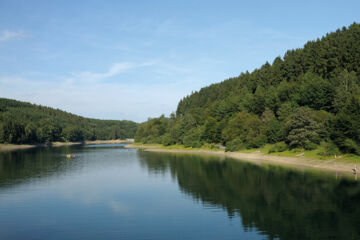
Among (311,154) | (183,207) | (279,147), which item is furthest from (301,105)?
(183,207)

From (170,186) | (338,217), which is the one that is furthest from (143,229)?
(170,186)

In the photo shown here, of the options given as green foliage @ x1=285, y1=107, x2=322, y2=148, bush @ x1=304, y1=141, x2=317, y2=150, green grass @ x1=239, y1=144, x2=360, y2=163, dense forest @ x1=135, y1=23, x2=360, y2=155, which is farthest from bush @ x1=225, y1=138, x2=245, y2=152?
bush @ x1=304, y1=141, x2=317, y2=150

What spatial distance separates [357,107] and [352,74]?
107 ft

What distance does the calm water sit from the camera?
33219 mm

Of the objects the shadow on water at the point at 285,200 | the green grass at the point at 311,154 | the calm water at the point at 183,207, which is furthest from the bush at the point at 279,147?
the calm water at the point at 183,207

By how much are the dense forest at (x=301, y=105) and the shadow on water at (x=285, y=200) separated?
2190 cm

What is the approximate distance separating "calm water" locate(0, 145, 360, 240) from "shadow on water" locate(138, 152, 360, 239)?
0.10m

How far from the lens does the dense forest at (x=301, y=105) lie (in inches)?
3366

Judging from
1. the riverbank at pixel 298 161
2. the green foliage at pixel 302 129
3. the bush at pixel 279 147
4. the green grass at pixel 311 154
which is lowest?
the riverbank at pixel 298 161

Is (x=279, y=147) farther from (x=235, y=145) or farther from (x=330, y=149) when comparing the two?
(x=235, y=145)

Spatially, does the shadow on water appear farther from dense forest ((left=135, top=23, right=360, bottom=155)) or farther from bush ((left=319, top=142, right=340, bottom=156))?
dense forest ((left=135, top=23, right=360, bottom=155))

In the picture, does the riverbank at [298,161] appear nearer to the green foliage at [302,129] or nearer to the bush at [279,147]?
the bush at [279,147]

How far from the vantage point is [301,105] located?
121 m

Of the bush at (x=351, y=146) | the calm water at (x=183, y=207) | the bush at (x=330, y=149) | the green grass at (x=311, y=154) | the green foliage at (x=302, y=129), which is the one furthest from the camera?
the green foliage at (x=302, y=129)
